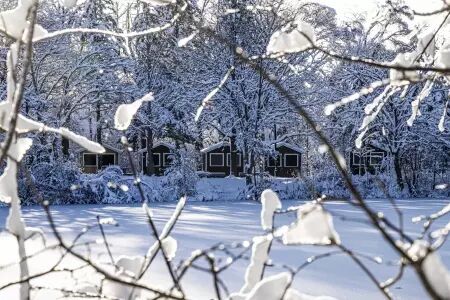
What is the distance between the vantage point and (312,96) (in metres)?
19.4

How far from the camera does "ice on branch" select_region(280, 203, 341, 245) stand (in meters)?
0.52

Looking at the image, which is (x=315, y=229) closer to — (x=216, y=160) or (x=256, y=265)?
(x=256, y=265)

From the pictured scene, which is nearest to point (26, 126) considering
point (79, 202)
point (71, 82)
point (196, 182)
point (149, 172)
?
point (79, 202)

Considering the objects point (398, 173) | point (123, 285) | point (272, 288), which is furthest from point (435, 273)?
point (398, 173)

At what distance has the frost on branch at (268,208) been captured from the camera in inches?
37.3

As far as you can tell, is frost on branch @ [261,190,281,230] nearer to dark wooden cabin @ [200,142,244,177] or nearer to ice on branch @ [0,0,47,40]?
ice on branch @ [0,0,47,40]

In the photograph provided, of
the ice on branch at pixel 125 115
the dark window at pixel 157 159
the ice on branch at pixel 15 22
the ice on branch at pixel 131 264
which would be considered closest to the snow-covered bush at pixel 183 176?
the dark window at pixel 157 159

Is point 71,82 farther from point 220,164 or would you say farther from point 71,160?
point 220,164

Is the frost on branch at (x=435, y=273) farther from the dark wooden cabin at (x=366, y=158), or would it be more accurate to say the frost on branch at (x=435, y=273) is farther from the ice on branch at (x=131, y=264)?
the dark wooden cabin at (x=366, y=158)

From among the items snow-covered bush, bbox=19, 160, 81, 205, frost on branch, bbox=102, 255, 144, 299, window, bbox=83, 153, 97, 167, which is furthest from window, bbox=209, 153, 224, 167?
frost on branch, bbox=102, 255, 144, 299

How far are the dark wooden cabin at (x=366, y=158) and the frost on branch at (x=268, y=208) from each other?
741 inches

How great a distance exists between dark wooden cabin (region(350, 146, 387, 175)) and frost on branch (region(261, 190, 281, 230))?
18819 millimetres

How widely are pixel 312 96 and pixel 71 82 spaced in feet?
23.9

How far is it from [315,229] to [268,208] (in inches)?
17.4
